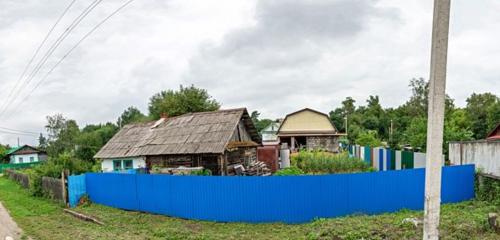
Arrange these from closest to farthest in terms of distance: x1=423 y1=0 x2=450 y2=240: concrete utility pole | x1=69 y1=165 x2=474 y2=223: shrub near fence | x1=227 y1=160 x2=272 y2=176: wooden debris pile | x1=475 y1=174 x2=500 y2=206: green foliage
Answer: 1. x1=423 y1=0 x2=450 y2=240: concrete utility pole
2. x1=69 y1=165 x2=474 y2=223: shrub near fence
3. x1=475 y1=174 x2=500 y2=206: green foliage
4. x1=227 y1=160 x2=272 y2=176: wooden debris pile

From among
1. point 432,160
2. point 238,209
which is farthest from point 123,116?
point 432,160

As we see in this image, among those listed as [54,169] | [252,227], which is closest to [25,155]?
[54,169]

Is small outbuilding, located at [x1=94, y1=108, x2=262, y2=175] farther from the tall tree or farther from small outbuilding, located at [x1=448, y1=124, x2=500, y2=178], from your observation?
the tall tree

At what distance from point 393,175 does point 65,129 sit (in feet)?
165

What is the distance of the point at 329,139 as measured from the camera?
39.7m

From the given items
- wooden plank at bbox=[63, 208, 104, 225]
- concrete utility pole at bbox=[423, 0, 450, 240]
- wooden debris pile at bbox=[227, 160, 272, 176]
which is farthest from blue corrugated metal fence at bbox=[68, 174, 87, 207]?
concrete utility pole at bbox=[423, 0, 450, 240]

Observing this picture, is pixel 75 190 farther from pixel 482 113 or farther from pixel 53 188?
pixel 482 113

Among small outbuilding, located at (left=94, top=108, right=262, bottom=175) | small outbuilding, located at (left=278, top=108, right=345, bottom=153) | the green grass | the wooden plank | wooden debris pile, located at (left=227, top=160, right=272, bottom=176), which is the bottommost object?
the green grass

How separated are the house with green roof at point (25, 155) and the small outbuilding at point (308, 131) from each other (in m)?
40.8

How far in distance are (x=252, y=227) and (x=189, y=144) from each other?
32.3ft

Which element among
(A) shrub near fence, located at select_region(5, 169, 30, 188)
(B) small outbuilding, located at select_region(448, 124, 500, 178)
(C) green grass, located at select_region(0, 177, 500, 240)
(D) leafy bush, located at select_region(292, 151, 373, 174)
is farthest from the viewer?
(A) shrub near fence, located at select_region(5, 169, 30, 188)

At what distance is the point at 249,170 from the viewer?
20.0 meters

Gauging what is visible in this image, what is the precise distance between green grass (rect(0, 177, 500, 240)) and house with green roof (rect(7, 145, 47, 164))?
180ft

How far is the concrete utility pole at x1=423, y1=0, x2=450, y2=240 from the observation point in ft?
18.1
